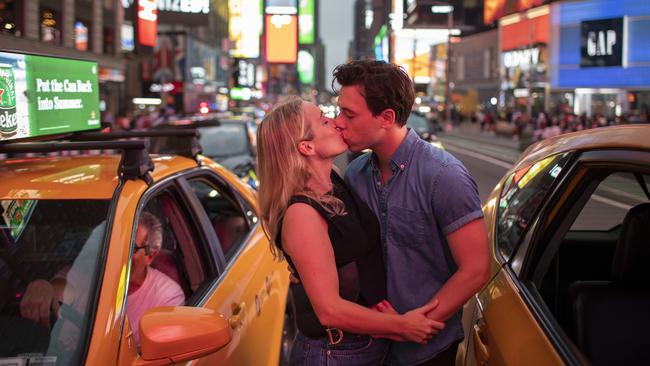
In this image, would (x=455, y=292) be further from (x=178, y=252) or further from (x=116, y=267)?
(x=178, y=252)

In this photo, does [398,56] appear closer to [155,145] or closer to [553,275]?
[155,145]

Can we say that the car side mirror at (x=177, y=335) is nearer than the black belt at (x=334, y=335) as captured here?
Yes

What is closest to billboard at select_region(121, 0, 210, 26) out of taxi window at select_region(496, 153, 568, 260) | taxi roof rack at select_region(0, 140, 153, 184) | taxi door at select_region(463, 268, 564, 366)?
taxi roof rack at select_region(0, 140, 153, 184)

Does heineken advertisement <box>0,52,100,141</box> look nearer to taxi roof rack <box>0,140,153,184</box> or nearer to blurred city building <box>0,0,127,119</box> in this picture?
taxi roof rack <box>0,140,153,184</box>

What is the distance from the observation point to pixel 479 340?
2.92 meters

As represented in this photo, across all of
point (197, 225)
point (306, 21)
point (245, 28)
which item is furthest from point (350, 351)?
point (306, 21)

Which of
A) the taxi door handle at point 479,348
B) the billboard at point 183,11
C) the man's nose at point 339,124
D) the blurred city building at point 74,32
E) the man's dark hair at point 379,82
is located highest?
the billboard at point 183,11

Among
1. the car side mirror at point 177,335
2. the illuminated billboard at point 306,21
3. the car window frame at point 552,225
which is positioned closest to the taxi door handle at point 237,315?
the car side mirror at point 177,335

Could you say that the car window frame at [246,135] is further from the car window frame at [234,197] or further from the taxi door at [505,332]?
the taxi door at [505,332]

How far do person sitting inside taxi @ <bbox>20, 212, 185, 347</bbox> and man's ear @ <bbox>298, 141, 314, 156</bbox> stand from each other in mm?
939

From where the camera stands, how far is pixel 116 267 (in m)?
2.81

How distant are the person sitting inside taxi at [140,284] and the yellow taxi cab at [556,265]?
4.42 ft

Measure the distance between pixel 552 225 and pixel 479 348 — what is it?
0.54 meters

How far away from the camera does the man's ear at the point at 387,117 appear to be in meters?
2.68
